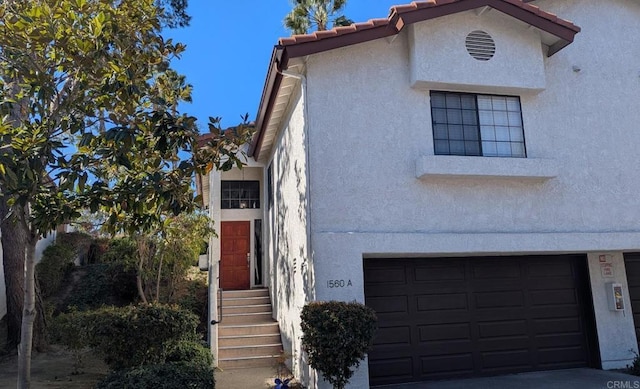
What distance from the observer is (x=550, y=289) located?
10.9 metres

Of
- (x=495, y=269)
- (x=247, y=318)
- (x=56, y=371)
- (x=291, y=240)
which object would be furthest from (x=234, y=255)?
(x=495, y=269)

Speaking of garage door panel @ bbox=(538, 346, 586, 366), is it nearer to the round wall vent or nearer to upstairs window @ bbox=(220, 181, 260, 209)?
the round wall vent

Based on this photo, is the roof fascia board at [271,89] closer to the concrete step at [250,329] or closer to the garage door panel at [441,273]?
the garage door panel at [441,273]

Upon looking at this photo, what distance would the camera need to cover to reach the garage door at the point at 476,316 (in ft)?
32.0

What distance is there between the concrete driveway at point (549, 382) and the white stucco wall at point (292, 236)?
228 cm

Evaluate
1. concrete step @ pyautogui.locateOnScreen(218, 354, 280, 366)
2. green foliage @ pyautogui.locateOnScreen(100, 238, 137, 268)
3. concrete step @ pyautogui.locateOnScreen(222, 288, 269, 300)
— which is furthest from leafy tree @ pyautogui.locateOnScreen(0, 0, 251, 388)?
concrete step @ pyautogui.locateOnScreen(222, 288, 269, 300)

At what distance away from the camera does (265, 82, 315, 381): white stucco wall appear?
9.19 m

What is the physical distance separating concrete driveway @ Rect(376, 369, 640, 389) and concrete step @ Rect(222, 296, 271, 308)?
5.28 m

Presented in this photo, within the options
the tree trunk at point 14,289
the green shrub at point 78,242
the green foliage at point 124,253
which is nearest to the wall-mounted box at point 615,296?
the green foliage at point 124,253

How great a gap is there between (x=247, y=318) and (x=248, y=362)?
1977 millimetres

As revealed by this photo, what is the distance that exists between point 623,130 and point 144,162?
10.1 metres

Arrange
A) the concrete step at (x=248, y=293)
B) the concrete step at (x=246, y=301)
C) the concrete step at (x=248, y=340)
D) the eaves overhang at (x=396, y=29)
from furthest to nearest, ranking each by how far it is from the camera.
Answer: the concrete step at (x=248, y=293) → the concrete step at (x=246, y=301) → the concrete step at (x=248, y=340) → the eaves overhang at (x=396, y=29)

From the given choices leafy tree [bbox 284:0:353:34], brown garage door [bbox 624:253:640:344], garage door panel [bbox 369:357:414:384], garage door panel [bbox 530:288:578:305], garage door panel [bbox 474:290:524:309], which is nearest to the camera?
garage door panel [bbox 369:357:414:384]

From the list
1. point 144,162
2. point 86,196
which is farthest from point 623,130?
point 86,196
